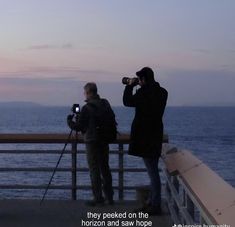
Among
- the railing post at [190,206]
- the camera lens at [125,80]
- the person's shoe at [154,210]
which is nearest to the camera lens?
the railing post at [190,206]

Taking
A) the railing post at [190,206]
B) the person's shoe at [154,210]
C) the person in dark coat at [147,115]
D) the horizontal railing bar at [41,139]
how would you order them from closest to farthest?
1. the railing post at [190,206]
2. the person in dark coat at [147,115]
3. the person's shoe at [154,210]
4. the horizontal railing bar at [41,139]

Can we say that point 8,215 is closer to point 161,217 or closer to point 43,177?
point 161,217

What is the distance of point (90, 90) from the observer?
7715 millimetres

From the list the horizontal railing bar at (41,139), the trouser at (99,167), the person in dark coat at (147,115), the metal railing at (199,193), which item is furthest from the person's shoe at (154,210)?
the horizontal railing bar at (41,139)

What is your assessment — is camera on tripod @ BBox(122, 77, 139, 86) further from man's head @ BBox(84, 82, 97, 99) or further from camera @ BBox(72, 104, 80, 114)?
camera @ BBox(72, 104, 80, 114)

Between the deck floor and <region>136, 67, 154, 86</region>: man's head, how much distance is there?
1.50 m

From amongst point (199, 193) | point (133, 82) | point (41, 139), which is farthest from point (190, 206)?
point (41, 139)

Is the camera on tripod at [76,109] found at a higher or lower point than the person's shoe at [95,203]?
higher

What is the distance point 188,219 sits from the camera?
14.9 ft

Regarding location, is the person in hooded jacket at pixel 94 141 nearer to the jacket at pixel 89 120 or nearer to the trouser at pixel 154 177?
the jacket at pixel 89 120

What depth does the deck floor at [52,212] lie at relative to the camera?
6895 millimetres

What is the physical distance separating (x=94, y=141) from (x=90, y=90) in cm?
62

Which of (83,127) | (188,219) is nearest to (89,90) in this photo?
(83,127)

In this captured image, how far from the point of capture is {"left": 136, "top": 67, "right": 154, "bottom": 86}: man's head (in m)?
6.82
